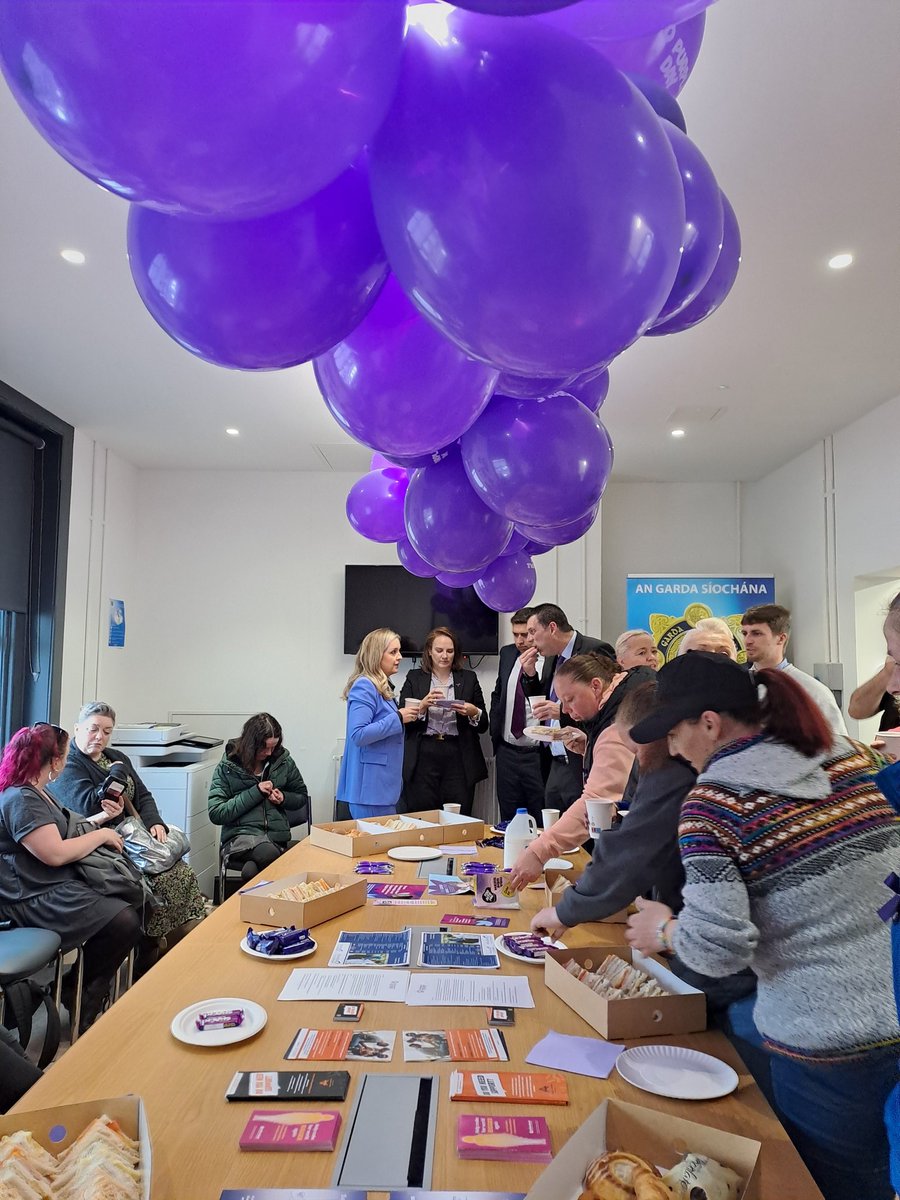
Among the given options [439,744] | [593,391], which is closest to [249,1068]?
[593,391]

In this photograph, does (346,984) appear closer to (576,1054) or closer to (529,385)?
(576,1054)

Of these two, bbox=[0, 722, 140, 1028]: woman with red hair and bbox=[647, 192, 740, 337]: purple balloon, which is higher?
bbox=[647, 192, 740, 337]: purple balloon

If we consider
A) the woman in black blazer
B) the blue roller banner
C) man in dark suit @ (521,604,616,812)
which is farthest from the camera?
the blue roller banner

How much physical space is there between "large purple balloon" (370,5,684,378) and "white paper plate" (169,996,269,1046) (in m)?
1.23

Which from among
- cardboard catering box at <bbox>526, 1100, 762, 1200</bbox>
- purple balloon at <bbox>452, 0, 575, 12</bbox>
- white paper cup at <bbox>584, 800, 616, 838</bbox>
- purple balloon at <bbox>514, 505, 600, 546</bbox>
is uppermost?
purple balloon at <bbox>452, 0, 575, 12</bbox>

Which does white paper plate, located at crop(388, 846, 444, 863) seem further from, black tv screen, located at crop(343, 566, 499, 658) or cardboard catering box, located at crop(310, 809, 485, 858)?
black tv screen, located at crop(343, 566, 499, 658)

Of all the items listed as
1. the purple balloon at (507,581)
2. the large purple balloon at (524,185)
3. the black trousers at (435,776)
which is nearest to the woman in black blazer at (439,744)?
the black trousers at (435,776)

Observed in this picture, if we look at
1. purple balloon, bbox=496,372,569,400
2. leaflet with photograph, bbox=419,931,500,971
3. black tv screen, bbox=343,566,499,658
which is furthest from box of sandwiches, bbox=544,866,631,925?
black tv screen, bbox=343,566,499,658

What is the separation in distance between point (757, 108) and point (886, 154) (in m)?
0.47

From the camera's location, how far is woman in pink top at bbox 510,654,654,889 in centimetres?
221

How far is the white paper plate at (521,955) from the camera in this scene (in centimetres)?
182

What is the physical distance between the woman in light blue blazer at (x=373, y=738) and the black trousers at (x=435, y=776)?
1001 mm

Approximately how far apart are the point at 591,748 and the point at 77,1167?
6.34 feet

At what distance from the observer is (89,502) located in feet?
A: 17.4
